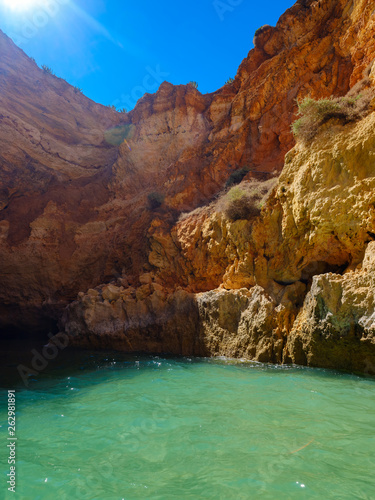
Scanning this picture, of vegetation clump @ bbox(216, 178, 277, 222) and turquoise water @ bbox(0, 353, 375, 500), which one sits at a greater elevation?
vegetation clump @ bbox(216, 178, 277, 222)

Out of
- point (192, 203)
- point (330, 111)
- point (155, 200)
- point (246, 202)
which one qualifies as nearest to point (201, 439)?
point (246, 202)

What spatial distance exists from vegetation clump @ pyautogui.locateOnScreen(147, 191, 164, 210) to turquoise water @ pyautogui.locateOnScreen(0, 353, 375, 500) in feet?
32.8

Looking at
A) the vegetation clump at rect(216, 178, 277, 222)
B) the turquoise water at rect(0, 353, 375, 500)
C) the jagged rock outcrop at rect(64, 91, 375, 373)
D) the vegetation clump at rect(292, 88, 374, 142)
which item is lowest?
the turquoise water at rect(0, 353, 375, 500)

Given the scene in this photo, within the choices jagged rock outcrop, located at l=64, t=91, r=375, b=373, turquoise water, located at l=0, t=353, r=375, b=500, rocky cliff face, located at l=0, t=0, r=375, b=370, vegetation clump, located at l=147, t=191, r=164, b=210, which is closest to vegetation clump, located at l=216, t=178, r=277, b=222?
jagged rock outcrop, located at l=64, t=91, r=375, b=373

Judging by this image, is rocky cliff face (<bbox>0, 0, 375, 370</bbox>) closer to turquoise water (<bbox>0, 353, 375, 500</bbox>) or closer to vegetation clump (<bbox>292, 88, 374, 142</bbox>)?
vegetation clump (<bbox>292, 88, 374, 142</bbox>)

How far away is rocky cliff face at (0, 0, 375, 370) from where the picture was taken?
6.65 metres

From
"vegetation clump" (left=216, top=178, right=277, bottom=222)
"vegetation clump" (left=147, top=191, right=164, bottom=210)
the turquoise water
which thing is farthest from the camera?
"vegetation clump" (left=147, top=191, right=164, bottom=210)

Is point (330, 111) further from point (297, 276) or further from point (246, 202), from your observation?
point (297, 276)

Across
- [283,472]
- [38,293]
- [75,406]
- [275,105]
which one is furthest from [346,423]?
[38,293]

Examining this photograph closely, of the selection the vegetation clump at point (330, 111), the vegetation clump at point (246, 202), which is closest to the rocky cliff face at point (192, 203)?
the vegetation clump at point (330, 111)

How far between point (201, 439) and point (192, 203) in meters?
11.3

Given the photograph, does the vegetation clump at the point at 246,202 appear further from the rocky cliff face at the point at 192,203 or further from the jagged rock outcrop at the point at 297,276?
the rocky cliff face at the point at 192,203

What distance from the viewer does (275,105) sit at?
12078 mm

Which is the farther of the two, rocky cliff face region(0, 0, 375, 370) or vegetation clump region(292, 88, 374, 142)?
rocky cliff face region(0, 0, 375, 370)
